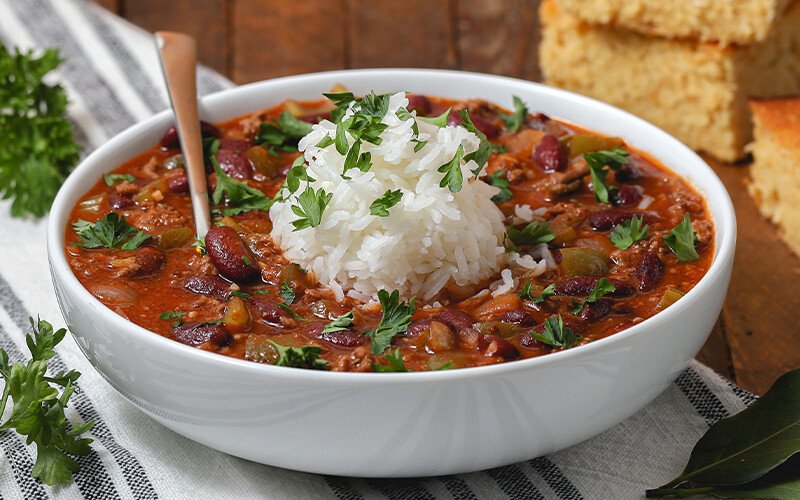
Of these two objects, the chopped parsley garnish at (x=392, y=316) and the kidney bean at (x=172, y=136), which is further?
the kidney bean at (x=172, y=136)

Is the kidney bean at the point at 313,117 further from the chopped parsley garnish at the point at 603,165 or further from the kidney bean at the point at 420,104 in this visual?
the chopped parsley garnish at the point at 603,165

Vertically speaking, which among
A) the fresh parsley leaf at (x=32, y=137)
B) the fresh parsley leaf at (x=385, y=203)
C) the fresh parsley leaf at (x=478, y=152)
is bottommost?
the fresh parsley leaf at (x=32, y=137)

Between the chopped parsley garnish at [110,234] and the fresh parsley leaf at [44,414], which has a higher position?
the chopped parsley garnish at [110,234]

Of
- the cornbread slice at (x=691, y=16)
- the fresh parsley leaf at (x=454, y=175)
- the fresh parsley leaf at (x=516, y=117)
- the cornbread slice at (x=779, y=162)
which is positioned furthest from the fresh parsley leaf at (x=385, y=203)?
the cornbread slice at (x=691, y=16)

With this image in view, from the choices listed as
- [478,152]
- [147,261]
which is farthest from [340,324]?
[478,152]

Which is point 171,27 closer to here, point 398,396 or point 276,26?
point 276,26

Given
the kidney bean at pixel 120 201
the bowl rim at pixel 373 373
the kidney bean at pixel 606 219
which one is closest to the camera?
the bowl rim at pixel 373 373

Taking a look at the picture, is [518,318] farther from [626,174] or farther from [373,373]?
[626,174]
